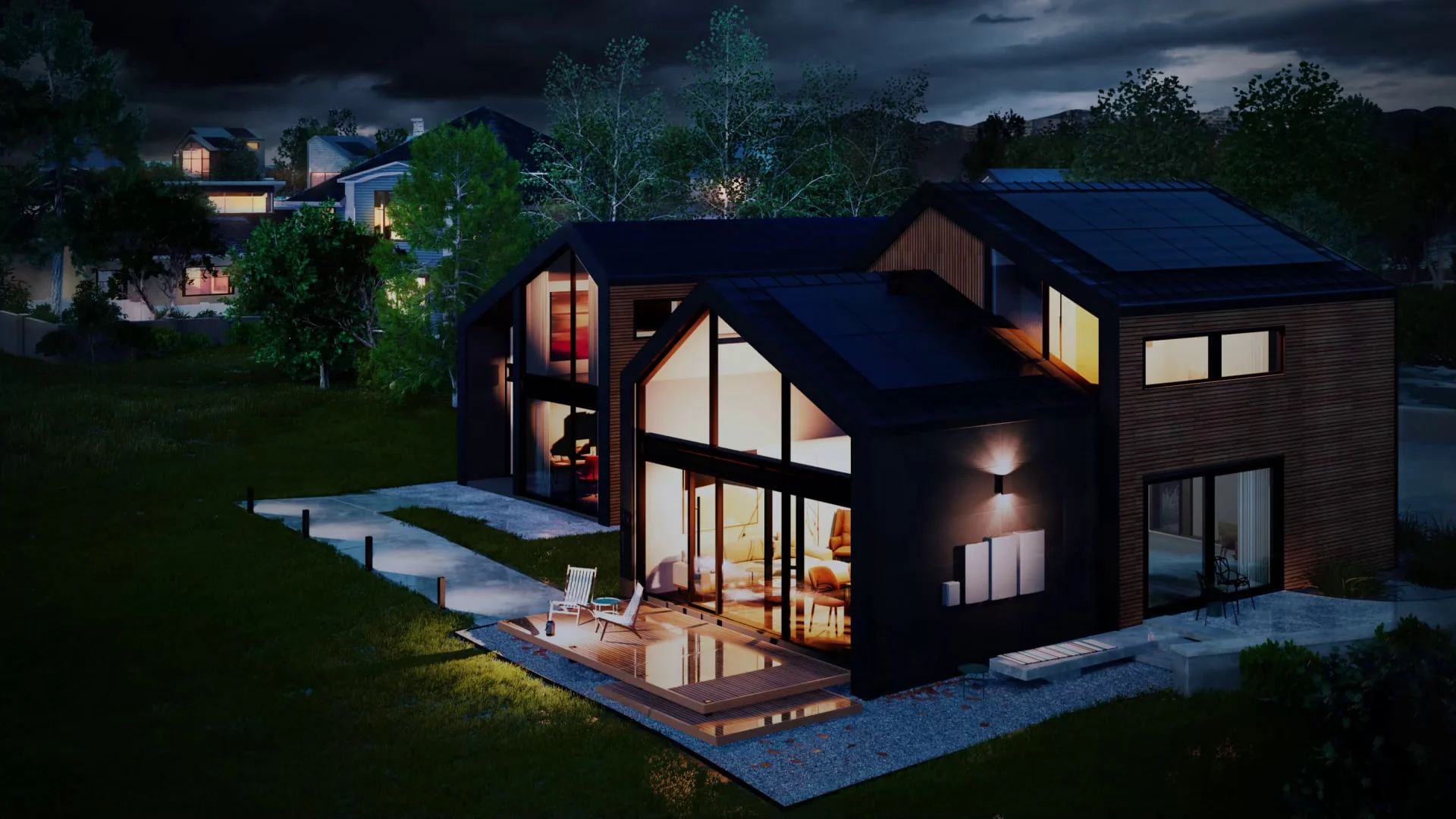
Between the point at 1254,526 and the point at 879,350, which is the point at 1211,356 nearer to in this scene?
the point at 1254,526

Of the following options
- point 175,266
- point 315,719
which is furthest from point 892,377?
point 175,266

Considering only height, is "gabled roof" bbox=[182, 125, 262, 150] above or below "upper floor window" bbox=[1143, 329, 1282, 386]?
above

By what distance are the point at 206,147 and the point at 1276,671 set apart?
335 feet

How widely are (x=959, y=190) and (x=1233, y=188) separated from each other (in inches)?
1470

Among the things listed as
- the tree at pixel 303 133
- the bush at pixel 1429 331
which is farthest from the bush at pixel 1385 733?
the tree at pixel 303 133

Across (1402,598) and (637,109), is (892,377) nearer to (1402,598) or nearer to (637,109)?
(1402,598)

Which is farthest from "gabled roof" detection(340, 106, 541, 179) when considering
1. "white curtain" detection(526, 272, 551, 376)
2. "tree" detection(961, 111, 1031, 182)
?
"tree" detection(961, 111, 1031, 182)

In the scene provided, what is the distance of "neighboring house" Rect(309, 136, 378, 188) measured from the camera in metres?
94.6

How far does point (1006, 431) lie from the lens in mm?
16391

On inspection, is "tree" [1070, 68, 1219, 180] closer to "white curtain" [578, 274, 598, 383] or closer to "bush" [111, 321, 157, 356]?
"white curtain" [578, 274, 598, 383]

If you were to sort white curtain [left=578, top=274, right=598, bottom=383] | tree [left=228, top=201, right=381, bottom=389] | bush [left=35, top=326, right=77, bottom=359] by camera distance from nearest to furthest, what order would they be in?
white curtain [left=578, top=274, right=598, bottom=383]
tree [left=228, top=201, right=381, bottom=389]
bush [left=35, top=326, right=77, bottom=359]

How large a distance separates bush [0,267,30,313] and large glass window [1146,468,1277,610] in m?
52.6

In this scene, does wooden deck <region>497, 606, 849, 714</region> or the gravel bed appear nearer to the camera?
the gravel bed

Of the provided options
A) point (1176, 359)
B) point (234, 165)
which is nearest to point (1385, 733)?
point (1176, 359)
